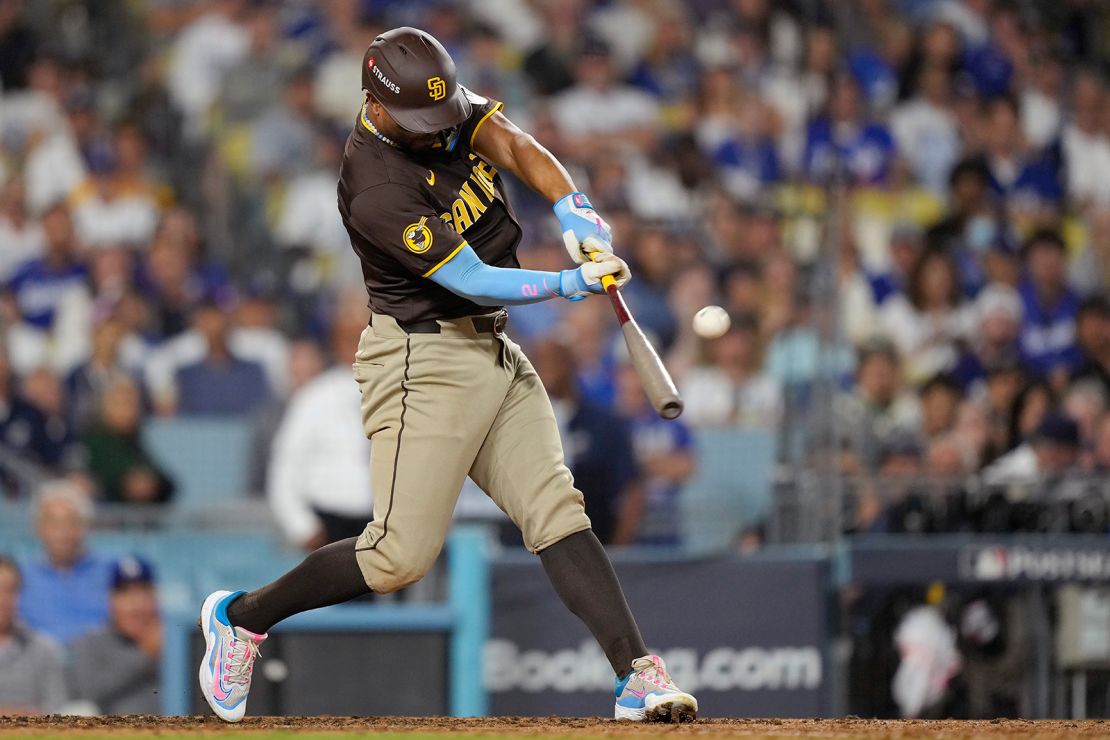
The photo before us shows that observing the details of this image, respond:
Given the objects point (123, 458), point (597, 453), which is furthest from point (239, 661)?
point (123, 458)

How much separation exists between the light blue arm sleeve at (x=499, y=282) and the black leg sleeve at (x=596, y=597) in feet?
2.24

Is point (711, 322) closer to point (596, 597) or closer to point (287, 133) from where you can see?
point (596, 597)

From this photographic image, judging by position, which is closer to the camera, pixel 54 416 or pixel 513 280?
pixel 513 280

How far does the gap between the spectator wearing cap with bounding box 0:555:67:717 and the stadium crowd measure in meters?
1.23

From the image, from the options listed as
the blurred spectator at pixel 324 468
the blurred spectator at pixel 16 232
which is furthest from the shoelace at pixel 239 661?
the blurred spectator at pixel 16 232

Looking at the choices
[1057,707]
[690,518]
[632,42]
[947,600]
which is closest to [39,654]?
[690,518]

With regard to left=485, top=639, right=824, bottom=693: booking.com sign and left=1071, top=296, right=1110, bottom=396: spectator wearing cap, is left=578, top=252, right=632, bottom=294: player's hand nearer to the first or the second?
left=485, top=639, right=824, bottom=693: booking.com sign

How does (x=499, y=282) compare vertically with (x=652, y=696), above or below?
above

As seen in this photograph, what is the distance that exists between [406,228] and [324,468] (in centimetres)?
353

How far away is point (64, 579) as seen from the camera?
685 centimetres

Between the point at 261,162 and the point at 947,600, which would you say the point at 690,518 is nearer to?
the point at 947,600

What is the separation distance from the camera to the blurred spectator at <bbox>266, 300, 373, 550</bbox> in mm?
7258

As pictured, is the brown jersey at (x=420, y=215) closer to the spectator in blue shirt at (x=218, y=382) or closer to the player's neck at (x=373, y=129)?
the player's neck at (x=373, y=129)

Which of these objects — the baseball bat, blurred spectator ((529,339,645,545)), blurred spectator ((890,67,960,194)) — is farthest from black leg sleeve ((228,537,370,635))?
blurred spectator ((890,67,960,194))
